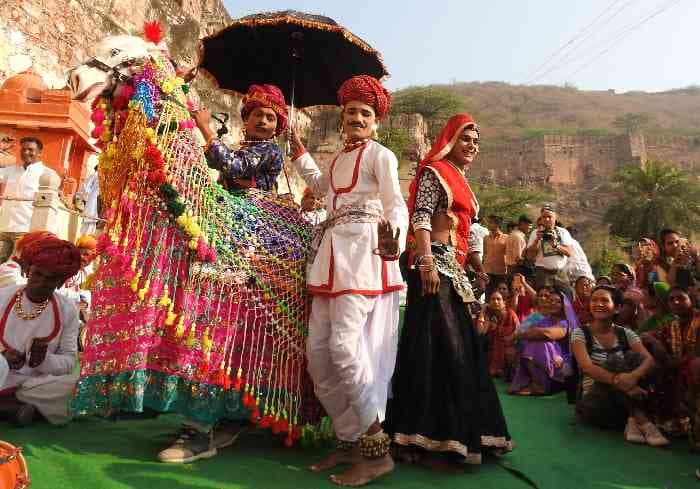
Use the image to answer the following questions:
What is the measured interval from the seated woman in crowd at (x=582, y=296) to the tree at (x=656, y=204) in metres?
26.2

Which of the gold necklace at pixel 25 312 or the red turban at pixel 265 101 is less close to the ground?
the red turban at pixel 265 101

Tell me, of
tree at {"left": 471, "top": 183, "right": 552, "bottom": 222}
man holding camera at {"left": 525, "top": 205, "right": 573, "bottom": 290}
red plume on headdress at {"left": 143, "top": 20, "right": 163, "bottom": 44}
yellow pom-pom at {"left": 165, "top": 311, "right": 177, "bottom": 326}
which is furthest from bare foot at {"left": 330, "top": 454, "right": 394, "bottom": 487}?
tree at {"left": 471, "top": 183, "right": 552, "bottom": 222}

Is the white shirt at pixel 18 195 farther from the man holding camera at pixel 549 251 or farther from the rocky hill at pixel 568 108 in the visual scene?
the rocky hill at pixel 568 108

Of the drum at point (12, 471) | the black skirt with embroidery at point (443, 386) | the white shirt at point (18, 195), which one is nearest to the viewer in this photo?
the drum at point (12, 471)

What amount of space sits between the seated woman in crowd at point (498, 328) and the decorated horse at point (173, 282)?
385cm

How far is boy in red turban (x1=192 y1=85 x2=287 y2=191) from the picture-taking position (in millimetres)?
3088

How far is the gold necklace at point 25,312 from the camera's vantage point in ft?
11.5

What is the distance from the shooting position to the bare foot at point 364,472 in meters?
2.62

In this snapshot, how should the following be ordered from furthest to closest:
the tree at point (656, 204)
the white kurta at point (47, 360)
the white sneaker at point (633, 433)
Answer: the tree at point (656, 204) < the white sneaker at point (633, 433) < the white kurta at point (47, 360)

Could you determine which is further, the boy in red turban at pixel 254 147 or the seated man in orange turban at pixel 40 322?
the seated man in orange turban at pixel 40 322

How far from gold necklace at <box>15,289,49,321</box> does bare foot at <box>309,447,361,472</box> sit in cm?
198

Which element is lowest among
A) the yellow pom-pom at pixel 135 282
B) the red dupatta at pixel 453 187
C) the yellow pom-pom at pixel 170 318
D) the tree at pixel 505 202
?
the yellow pom-pom at pixel 170 318

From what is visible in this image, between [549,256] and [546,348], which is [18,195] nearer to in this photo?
[546,348]

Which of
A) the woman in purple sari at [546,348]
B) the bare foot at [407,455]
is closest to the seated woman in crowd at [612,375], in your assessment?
the woman in purple sari at [546,348]
